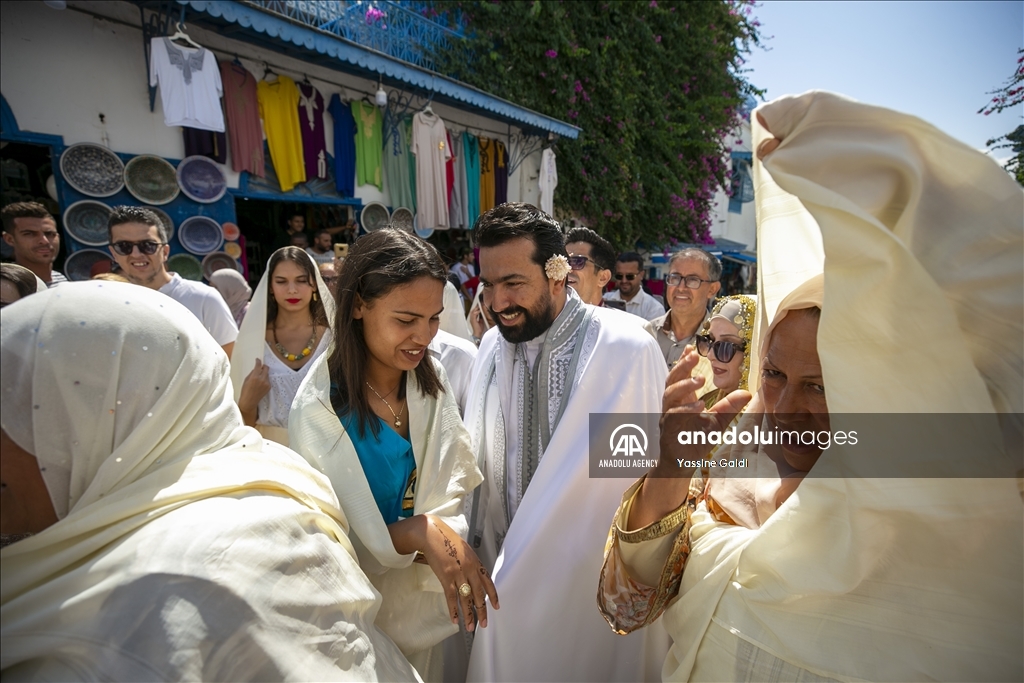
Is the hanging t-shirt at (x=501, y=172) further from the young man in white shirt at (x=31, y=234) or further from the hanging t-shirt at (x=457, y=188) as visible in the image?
the young man in white shirt at (x=31, y=234)

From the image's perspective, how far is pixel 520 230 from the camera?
225cm

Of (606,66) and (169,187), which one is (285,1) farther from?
(606,66)

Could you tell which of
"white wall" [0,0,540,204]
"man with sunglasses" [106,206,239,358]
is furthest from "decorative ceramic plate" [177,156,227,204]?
"man with sunglasses" [106,206,239,358]

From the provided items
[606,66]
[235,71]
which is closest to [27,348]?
[235,71]

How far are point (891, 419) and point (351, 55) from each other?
6318 mm

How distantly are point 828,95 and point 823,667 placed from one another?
1.16 meters

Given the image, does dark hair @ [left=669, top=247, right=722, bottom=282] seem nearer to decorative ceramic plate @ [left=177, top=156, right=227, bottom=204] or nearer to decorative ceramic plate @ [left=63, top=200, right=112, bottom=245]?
decorative ceramic plate @ [left=177, top=156, right=227, bottom=204]

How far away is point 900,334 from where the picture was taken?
940 mm

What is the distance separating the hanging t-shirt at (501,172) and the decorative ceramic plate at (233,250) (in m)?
4.54

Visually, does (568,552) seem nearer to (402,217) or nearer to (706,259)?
(706,259)

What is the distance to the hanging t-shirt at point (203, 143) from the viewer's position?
16.8 feet

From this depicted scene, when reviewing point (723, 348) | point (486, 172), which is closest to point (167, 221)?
point (486, 172)

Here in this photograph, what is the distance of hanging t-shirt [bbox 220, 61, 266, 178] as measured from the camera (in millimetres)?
5391

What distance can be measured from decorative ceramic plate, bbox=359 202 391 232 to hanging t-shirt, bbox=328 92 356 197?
14.1 inches
